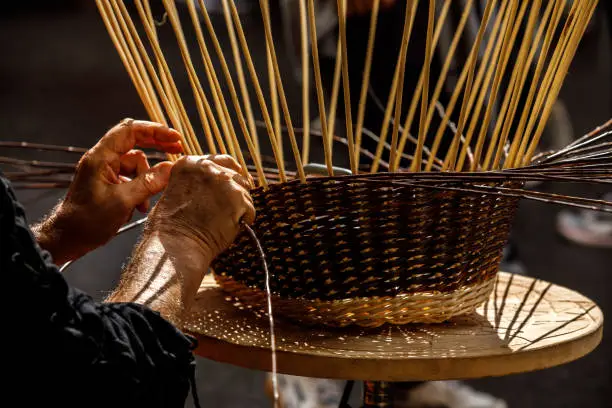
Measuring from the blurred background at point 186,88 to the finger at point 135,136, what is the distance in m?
0.27

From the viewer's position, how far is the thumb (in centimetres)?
70

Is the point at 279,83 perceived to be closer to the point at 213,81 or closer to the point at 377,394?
the point at 213,81

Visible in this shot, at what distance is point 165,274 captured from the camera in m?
0.58

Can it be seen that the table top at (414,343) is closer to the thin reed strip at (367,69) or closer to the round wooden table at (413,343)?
the round wooden table at (413,343)

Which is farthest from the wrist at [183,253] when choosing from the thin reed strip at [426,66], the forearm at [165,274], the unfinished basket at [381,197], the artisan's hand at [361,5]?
the artisan's hand at [361,5]

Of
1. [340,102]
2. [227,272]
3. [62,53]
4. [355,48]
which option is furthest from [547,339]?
[62,53]

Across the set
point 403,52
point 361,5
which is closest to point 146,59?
point 403,52

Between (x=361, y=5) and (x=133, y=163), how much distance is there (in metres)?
0.57

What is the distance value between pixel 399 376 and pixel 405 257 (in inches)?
4.4

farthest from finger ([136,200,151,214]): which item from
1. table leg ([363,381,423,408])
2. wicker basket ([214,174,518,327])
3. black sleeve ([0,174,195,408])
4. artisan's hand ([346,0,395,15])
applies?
artisan's hand ([346,0,395,15])

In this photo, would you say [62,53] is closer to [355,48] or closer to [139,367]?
[355,48]

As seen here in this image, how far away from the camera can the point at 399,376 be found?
2.06 feet

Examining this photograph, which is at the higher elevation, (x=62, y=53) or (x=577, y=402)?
(x=62, y=53)

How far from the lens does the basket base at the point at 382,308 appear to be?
0.69 metres
